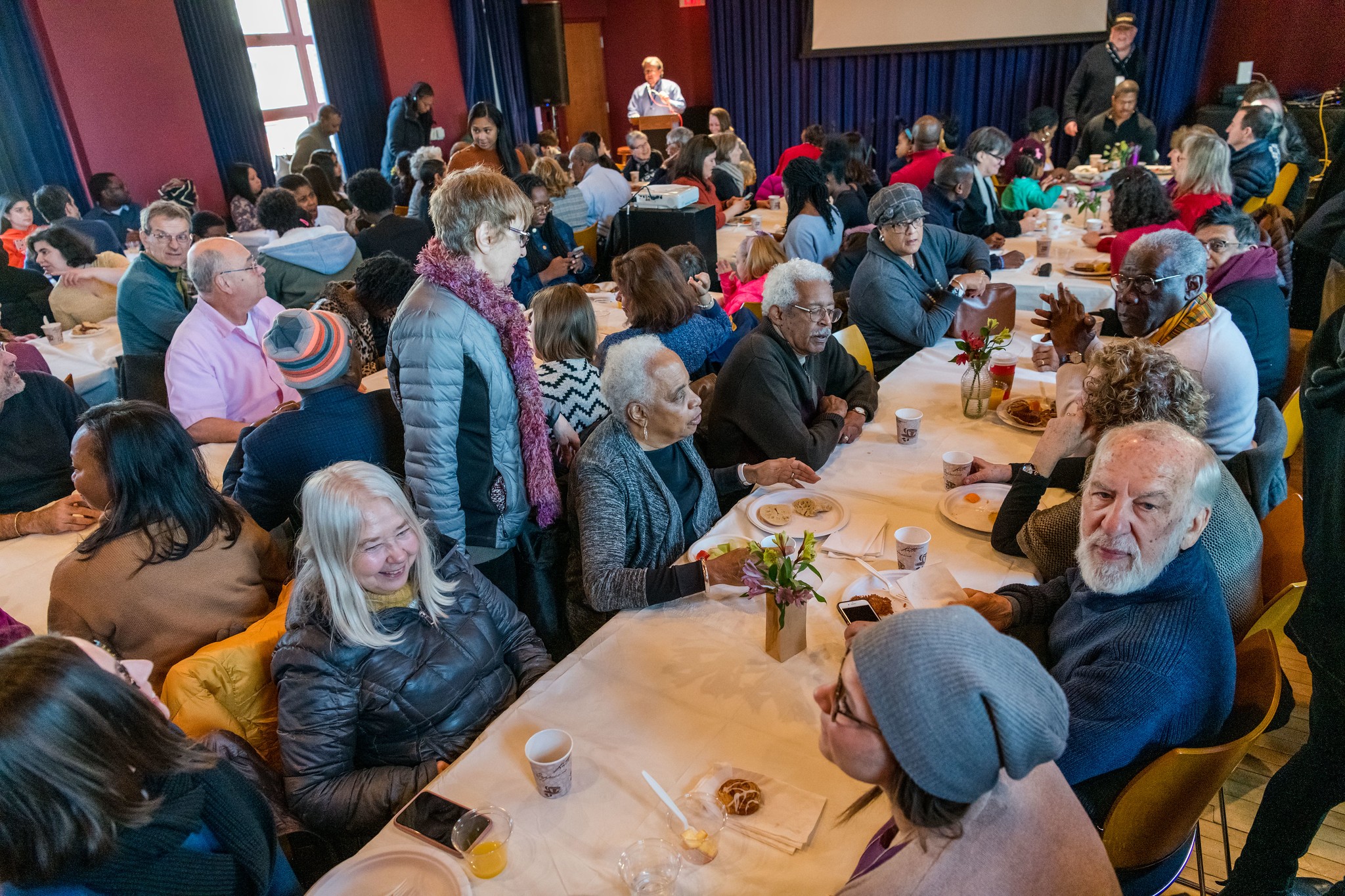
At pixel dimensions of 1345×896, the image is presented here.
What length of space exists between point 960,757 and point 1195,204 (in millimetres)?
4700

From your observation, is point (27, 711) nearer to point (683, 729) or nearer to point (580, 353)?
point (683, 729)

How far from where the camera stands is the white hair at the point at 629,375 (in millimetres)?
2295

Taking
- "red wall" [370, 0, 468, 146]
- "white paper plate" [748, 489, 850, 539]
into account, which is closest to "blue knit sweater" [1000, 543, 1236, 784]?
"white paper plate" [748, 489, 850, 539]

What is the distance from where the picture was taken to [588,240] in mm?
6324

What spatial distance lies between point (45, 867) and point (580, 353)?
93.7 inches

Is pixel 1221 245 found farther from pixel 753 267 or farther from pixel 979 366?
pixel 753 267

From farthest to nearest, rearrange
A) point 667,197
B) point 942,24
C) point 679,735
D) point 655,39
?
point 655,39, point 942,24, point 667,197, point 679,735

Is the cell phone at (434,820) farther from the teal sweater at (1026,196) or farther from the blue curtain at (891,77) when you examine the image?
the blue curtain at (891,77)

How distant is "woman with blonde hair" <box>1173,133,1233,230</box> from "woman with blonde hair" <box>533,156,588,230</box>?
394 cm

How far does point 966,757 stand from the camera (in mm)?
1047

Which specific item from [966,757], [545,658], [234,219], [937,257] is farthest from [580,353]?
[234,219]

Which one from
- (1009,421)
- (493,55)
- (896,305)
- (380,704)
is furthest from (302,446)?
(493,55)

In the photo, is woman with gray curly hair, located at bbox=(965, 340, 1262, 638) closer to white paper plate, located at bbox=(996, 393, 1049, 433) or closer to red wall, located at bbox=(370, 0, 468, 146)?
white paper plate, located at bbox=(996, 393, 1049, 433)

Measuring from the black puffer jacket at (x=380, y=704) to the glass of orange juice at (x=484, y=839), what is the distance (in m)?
0.37
